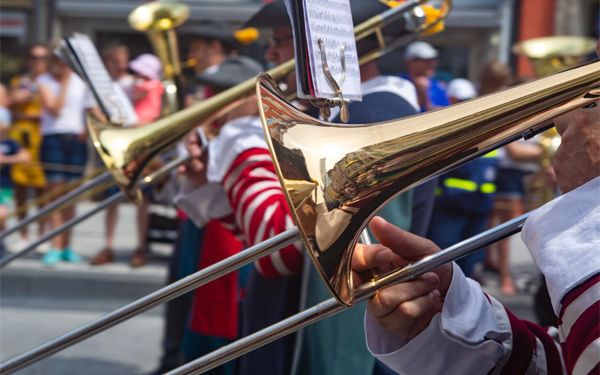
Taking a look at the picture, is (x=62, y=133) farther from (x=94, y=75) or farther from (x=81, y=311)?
(x=94, y=75)

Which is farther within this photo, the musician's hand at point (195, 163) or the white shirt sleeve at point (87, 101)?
the white shirt sleeve at point (87, 101)

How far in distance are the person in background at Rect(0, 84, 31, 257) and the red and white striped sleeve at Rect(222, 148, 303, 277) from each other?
3320 mm

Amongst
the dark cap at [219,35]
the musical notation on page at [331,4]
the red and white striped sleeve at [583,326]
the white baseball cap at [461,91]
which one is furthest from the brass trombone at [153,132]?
the white baseball cap at [461,91]

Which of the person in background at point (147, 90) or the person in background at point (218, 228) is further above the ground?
the person in background at point (147, 90)

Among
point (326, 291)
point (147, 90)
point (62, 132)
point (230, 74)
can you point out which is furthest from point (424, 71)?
point (326, 291)

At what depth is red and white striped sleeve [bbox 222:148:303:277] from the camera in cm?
142

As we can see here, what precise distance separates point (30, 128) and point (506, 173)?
3172mm

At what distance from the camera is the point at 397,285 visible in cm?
91

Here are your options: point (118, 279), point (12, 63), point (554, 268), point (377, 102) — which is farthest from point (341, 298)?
point (12, 63)

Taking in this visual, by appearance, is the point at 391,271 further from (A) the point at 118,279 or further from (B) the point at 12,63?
(B) the point at 12,63

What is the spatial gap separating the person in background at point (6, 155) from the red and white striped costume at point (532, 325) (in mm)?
4024

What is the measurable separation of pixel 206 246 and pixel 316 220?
1.46 m

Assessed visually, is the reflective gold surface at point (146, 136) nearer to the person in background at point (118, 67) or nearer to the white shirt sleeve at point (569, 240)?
the white shirt sleeve at point (569, 240)

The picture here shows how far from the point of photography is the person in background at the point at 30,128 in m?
4.63
